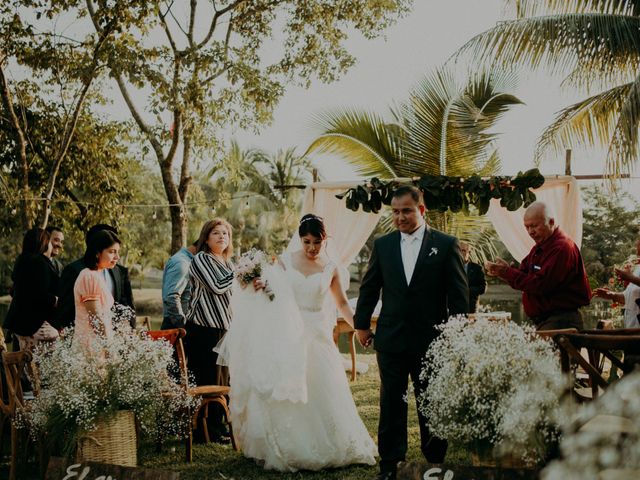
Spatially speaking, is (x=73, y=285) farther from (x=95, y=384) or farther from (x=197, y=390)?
(x=95, y=384)

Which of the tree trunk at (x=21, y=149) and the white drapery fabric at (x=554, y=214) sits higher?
the tree trunk at (x=21, y=149)

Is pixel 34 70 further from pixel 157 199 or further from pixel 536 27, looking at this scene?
pixel 157 199

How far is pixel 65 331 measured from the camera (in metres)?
5.36

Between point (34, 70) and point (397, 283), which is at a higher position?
point (34, 70)

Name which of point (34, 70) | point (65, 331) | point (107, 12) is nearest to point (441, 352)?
point (65, 331)

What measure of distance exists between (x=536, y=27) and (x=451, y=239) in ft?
24.3

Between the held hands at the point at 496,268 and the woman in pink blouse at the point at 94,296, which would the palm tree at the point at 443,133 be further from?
the woman in pink blouse at the point at 94,296

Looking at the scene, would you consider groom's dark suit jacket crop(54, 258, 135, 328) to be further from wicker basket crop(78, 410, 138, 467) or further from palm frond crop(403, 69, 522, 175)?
palm frond crop(403, 69, 522, 175)

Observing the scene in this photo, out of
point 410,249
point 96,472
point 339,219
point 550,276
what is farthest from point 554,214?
point 96,472

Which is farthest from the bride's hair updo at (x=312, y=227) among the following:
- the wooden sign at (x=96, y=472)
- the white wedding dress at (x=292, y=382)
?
the wooden sign at (x=96, y=472)

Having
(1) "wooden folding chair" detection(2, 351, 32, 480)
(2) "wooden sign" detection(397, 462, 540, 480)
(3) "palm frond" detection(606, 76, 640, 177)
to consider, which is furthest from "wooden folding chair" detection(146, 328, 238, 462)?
(3) "palm frond" detection(606, 76, 640, 177)

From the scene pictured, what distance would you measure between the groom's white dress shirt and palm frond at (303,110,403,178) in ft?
26.0

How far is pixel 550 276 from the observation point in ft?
19.2

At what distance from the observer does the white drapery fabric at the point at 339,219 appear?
10883 mm
